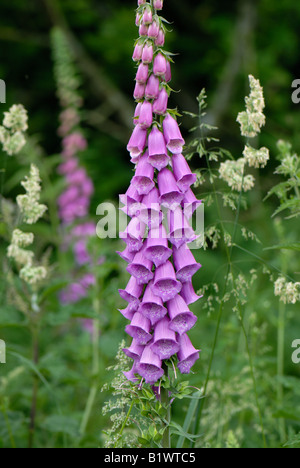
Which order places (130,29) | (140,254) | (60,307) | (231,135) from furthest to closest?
(231,135) < (130,29) < (60,307) < (140,254)

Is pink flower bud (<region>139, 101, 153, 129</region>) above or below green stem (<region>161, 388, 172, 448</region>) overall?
above

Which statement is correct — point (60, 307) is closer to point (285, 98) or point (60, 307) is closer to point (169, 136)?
point (169, 136)

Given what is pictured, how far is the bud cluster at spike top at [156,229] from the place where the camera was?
1.65 meters

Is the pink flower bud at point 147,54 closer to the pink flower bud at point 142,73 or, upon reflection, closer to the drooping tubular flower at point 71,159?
the pink flower bud at point 142,73

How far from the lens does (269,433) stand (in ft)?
8.93

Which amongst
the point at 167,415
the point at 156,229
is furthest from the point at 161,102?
the point at 167,415

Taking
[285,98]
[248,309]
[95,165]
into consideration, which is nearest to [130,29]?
[95,165]

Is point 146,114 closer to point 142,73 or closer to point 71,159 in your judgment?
point 142,73

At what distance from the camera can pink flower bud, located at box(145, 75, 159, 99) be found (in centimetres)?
166

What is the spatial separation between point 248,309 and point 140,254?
6.16 feet

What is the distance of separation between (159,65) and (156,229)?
49cm

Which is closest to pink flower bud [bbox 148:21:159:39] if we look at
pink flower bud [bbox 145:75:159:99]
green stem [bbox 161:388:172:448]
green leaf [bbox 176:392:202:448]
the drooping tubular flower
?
pink flower bud [bbox 145:75:159:99]

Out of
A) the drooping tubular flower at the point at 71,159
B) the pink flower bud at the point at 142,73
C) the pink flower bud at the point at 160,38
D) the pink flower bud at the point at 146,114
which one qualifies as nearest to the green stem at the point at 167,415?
the pink flower bud at the point at 146,114

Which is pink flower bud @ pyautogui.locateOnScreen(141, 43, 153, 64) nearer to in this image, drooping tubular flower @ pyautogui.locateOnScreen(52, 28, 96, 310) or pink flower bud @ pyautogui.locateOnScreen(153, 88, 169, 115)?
pink flower bud @ pyautogui.locateOnScreen(153, 88, 169, 115)
